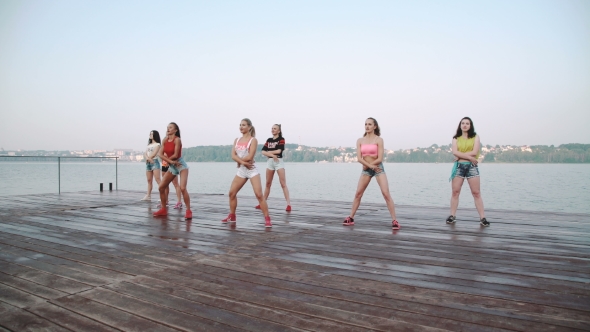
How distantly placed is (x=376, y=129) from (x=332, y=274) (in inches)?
145

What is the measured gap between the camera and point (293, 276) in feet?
13.0

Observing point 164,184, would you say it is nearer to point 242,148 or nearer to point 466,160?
point 242,148

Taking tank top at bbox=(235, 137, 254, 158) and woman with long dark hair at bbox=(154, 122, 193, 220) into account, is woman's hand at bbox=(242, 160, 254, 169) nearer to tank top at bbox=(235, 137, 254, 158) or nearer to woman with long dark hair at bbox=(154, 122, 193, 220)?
tank top at bbox=(235, 137, 254, 158)

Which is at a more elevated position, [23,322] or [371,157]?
[371,157]

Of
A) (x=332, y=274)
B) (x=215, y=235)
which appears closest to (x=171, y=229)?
(x=215, y=235)

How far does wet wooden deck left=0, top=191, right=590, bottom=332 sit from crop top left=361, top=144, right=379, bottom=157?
115 centimetres

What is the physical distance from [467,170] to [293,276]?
4.53 m

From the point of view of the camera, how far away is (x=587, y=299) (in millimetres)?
3305

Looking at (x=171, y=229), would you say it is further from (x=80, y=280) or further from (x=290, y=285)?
(x=290, y=285)

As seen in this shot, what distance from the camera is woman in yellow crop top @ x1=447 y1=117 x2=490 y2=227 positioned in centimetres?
722

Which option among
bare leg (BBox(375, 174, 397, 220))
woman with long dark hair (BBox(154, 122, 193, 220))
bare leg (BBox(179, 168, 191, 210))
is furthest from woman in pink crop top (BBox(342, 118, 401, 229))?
woman with long dark hair (BBox(154, 122, 193, 220))

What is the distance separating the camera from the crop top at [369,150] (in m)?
7.01

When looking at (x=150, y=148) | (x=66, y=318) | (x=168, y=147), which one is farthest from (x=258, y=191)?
(x=150, y=148)

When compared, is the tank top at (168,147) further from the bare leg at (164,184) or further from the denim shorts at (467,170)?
the denim shorts at (467,170)
